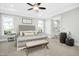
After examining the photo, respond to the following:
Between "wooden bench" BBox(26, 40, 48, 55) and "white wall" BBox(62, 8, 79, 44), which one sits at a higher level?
"white wall" BBox(62, 8, 79, 44)

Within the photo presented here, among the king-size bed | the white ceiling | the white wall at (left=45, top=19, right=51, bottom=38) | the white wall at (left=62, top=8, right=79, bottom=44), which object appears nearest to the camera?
the king-size bed

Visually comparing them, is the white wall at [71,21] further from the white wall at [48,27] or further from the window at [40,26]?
the window at [40,26]

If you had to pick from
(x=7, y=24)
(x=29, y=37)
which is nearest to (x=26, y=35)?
(x=29, y=37)

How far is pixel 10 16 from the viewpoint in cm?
213

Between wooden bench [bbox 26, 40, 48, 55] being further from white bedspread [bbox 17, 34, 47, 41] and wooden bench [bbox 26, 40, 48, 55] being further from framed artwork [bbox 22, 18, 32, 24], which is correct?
framed artwork [bbox 22, 18, 32, 24]

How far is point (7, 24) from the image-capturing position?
80.8 inches

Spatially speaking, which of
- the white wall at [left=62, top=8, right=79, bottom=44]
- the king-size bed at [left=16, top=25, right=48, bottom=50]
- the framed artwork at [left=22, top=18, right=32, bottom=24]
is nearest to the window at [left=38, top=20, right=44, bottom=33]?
the king-size bed at [left=16, top=25, right=48, bottom=50]

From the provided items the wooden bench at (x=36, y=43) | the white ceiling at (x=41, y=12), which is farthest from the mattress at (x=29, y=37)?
the white ceiling at (x=41, y=12)

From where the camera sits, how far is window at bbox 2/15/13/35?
6.64 ft

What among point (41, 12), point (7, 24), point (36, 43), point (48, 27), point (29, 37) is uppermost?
point (41, 12)

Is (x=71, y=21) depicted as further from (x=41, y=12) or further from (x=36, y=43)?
(x=36, y=43)

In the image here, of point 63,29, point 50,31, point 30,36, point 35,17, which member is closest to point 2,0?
point 35,17

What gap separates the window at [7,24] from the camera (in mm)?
2025

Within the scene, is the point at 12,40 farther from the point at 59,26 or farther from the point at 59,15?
the point at 59,15
